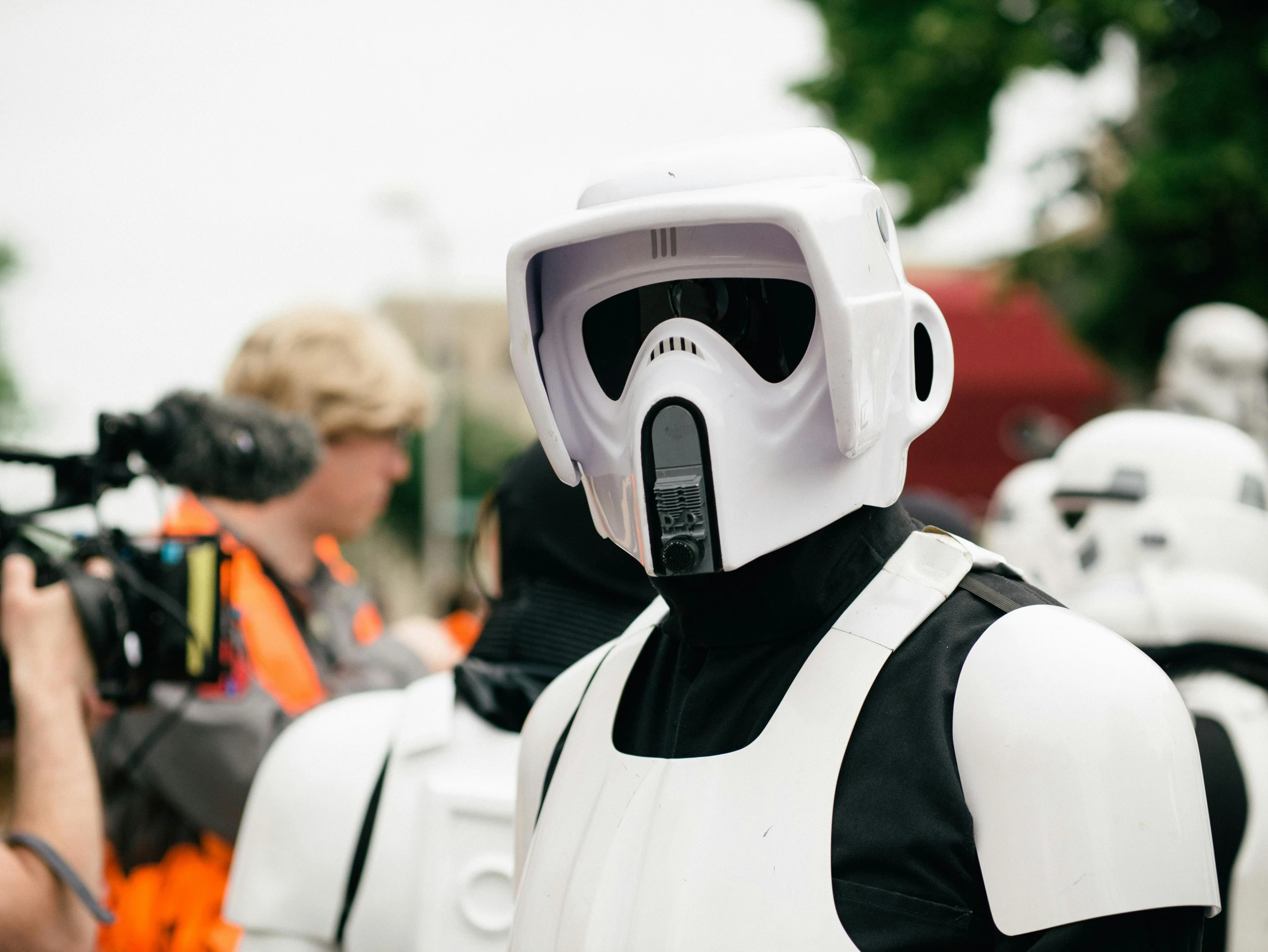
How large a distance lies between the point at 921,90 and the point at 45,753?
7943 millimetres

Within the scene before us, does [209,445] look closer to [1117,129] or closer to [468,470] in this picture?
[1117,129]

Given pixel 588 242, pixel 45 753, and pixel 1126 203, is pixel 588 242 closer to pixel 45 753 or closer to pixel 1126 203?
pixel 45 753

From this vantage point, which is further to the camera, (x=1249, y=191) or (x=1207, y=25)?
(x=1207, y=25)

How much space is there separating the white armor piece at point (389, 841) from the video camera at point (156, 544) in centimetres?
43

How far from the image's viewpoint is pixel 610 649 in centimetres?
146

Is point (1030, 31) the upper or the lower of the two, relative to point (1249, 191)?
upper

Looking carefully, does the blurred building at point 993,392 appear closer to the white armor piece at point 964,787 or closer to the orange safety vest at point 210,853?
the orange safety vest at point 210,853

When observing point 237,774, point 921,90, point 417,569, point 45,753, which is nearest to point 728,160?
point 45,753

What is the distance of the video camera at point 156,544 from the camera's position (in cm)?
207

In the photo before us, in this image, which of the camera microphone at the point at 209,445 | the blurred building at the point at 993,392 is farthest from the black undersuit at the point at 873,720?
the blurred building at the point at 993,392

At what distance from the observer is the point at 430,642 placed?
3.52 meters

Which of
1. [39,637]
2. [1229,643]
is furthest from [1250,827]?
[39,637]

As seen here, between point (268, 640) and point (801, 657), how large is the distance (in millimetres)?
1724

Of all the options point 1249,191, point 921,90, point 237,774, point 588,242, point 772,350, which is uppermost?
point 921,90
